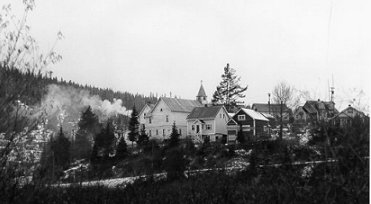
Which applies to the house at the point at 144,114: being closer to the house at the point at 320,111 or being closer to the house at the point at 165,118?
the house at the point at 165,118

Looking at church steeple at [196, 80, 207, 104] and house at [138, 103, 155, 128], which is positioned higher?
church steeple at [196, 80, 207, 104]

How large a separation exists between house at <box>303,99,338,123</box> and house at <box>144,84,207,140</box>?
37045 millimetres

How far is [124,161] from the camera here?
3259 centimetres

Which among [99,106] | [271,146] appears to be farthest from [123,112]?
[271,146]

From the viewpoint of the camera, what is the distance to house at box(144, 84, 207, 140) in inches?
1849

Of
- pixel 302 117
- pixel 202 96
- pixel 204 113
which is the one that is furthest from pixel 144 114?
pixel 302 117

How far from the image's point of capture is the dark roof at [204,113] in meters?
44.0

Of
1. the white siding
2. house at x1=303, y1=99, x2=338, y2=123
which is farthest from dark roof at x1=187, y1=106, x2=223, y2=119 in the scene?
house at x1=303, y1=99, x2=338, y2=123

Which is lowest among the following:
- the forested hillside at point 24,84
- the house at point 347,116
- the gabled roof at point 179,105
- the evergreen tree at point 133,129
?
the evergreen tree at point 133,129

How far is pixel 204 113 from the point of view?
4472 centimetres

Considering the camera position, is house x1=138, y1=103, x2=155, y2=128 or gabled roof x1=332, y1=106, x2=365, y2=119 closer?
gabled roof x1=332, y1=106, x2=365, y2=119

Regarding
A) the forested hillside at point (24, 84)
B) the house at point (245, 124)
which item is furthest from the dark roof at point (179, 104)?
the forested hillside at point (24, 84)

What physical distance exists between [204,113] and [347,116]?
36688mm

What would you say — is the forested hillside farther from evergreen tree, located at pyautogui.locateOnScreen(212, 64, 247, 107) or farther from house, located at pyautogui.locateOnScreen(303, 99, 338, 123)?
evergreen tree, located at pyautogui.locateOnScreen(212, 64, 247, 107)
